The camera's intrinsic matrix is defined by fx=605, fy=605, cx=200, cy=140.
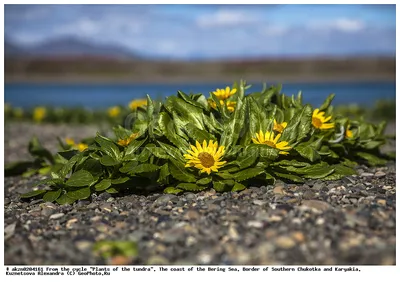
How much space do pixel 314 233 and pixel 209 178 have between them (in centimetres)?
74

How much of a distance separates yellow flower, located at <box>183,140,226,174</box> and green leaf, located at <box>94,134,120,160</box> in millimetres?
410

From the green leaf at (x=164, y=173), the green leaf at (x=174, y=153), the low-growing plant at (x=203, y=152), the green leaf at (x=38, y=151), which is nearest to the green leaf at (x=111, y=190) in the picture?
the low-growing plant at (x=203, y=152)

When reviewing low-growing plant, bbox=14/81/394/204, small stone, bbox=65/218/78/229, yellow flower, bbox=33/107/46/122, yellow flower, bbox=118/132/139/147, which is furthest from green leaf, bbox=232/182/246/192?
yellow flower, bbox=33/107/46/122

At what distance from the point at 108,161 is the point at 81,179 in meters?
0.18

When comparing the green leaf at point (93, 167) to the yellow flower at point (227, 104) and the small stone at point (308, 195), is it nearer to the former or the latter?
the yellow flower at point (227, 104)

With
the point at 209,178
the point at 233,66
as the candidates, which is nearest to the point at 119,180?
the point at 209,178

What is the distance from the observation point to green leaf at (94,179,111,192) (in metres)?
3.14

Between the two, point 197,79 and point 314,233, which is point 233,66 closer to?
point 197,79

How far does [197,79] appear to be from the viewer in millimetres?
24578

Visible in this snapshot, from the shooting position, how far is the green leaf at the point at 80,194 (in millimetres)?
3107

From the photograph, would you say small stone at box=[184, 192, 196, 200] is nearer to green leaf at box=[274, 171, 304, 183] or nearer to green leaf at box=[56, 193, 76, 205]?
green leaf at box=[274, 171, 304, 183]

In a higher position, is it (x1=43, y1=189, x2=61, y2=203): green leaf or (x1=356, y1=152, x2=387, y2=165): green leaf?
(x1=356, y1=152, x2=387, y2=165): green leaf

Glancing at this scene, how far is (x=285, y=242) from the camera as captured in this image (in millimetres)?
2426

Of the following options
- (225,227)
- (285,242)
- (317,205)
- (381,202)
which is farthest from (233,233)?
(381,202)
